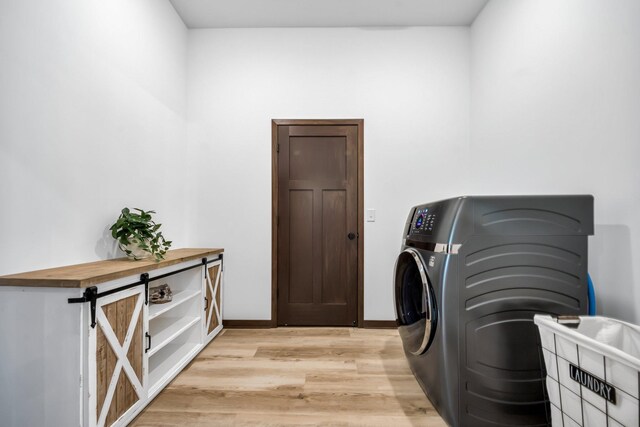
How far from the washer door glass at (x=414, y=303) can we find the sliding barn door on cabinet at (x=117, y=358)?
138 centimetres

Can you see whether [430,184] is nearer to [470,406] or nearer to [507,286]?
[507,286]

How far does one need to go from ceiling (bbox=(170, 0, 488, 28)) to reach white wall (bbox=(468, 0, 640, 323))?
325 millimetres

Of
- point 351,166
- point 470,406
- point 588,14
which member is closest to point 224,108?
point 351,166

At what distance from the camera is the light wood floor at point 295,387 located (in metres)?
1.56

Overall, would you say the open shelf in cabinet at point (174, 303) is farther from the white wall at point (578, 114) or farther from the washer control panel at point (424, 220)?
the white wall at point (578, 114)

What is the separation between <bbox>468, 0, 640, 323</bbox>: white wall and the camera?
1.40 m

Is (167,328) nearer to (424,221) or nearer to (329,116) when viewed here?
(424,221)

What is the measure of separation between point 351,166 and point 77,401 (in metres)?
2.34

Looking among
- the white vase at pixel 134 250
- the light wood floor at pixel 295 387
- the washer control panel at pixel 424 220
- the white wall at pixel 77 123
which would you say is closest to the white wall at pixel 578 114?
the washer control panel at pixel 424 220

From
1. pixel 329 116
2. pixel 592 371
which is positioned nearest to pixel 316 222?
pixel 329 116

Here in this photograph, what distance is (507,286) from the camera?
1370 mm

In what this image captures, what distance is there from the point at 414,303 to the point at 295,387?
2.73 feet

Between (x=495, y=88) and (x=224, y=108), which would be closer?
(x=495, y=88)

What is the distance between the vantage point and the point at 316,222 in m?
2.88
